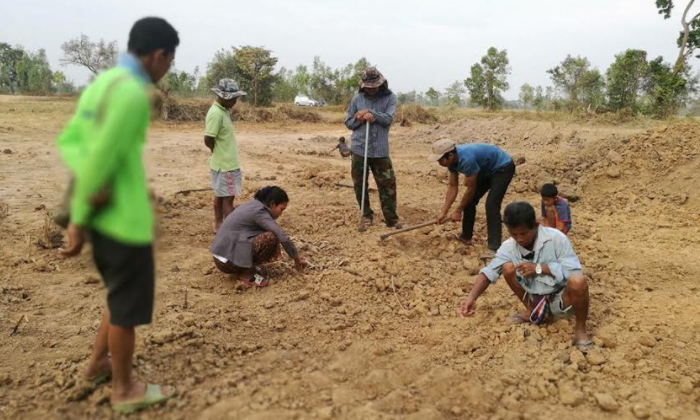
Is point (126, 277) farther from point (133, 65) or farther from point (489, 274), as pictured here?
point (489, 274)

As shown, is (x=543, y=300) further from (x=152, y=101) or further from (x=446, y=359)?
(x=152, y=101)

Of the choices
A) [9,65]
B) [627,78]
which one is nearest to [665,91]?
[627,78]

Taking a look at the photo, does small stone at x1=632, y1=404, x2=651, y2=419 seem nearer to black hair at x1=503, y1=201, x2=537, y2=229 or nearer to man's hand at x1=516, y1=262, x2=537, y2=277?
man's hand at x1=516, y1=262, x2=537, y2=277

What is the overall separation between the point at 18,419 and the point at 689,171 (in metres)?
8.80

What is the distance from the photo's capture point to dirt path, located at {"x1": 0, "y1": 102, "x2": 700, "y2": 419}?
246 cm

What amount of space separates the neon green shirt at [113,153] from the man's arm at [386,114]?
346 centimetres

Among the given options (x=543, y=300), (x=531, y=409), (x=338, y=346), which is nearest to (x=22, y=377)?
(x=338, y=346)

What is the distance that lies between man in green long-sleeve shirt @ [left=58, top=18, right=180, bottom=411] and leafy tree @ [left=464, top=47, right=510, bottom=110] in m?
27.7

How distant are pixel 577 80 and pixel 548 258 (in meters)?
24.9

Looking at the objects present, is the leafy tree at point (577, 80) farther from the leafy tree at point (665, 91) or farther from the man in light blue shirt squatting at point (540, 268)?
the man in light blue shirt squatting at point (540, 268)

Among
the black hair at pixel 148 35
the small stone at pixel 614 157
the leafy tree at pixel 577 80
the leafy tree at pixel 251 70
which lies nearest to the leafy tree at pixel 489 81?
the leafy tree at pixel 577 80

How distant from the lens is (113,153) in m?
1.62

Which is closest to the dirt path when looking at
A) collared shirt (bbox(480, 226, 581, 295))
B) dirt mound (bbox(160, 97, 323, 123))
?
collared shirt (bbox(480, 226, 581, 295))

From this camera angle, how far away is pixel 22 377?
8.45 feet
